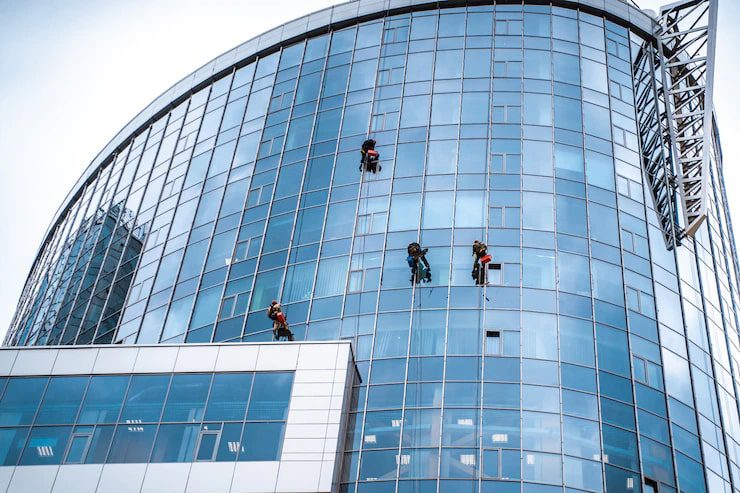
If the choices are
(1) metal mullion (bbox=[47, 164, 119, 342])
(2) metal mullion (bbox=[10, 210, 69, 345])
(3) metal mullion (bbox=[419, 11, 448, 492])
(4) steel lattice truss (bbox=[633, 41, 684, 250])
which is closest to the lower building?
(3) metal mullion (bbox=[419, 11, 448, 492])

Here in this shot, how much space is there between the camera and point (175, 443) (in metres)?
35.5

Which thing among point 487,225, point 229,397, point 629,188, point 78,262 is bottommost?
point 229,397

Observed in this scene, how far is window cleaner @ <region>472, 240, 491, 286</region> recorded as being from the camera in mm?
41094

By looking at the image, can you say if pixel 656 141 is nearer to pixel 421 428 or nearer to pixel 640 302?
pixel 640 302

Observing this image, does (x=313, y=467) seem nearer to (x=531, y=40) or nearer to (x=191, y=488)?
(x=191, y=488)

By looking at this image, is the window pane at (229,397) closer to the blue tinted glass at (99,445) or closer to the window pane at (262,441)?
the window pane at (262,441)

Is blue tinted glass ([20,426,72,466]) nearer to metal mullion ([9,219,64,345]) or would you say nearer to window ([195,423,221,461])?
window ([195,423,221,461])

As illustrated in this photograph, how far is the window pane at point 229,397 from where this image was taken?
118ft

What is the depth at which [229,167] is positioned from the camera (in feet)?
176

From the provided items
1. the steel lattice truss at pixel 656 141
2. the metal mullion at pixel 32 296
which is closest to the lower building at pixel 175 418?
the steel lattice truss at pixel 656 141

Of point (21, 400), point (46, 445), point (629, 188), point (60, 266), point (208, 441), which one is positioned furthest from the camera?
point (60, 266)

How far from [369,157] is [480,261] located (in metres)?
9.60

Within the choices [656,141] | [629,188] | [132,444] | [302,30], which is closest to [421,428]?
[132,444]

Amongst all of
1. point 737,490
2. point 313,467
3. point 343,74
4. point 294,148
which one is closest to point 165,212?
point 294,148
